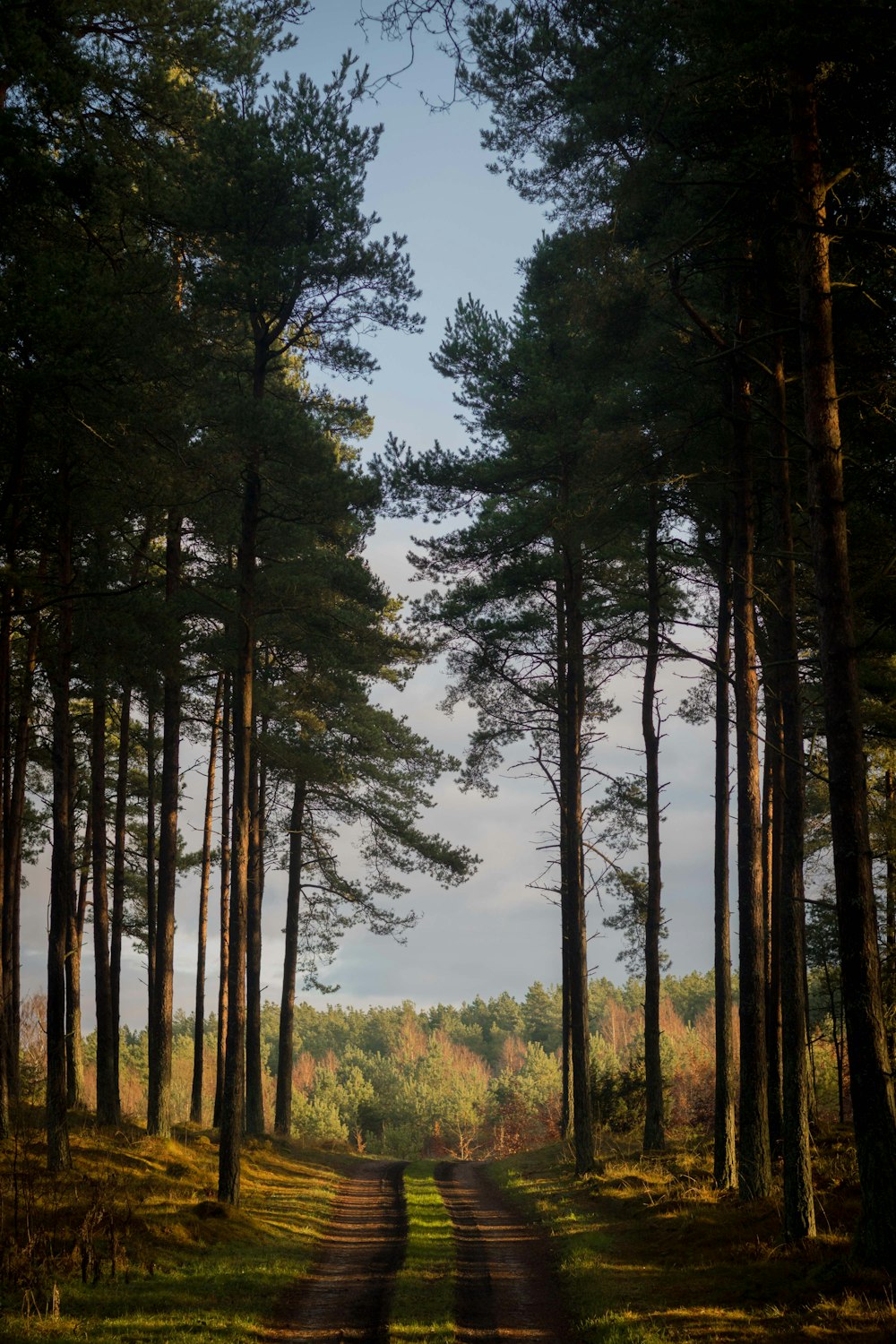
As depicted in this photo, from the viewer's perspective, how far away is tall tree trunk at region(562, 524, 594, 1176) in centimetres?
1811

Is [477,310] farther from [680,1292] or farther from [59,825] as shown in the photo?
[680,1292]

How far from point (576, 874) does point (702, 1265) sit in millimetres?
9788

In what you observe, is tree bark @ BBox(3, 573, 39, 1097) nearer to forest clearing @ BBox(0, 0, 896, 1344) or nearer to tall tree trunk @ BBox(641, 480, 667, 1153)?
forest clearing @ BBox(0, 0, 896, 1344)

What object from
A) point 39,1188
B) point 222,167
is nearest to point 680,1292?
point 39,1188

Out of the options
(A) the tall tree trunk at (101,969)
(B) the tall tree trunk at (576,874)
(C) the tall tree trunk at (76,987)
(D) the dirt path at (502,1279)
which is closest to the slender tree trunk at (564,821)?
(B) the tall tree trunk at (576,874)

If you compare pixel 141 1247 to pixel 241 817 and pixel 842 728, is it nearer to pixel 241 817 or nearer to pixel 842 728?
pixel 241 817

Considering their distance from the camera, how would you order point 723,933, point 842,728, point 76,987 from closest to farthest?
1. point 842,728
2. point 723,933
3. point 76,987

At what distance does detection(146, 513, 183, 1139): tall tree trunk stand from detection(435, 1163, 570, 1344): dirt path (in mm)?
6014

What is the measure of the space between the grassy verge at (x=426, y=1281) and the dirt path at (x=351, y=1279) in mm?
158

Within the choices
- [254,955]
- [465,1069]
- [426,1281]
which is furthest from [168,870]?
[465,1069]

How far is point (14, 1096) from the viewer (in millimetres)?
18000

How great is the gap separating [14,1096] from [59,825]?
316 inches

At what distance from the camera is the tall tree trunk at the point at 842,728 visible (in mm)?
8141

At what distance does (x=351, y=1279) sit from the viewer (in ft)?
36.0
